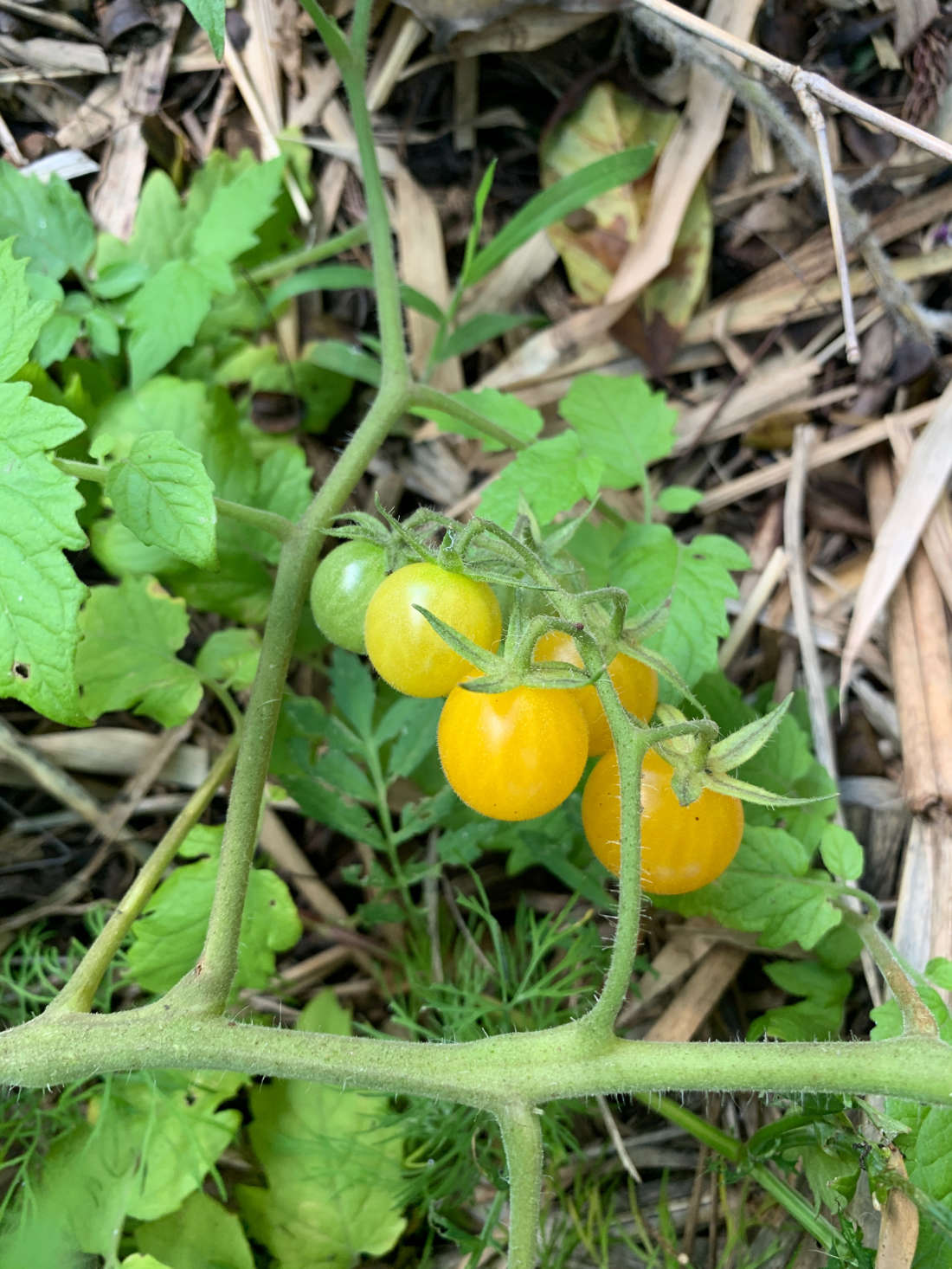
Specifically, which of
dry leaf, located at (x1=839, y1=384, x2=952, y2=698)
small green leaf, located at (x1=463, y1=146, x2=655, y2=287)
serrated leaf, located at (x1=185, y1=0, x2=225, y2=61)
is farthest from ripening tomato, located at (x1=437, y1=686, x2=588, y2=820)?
small green leaf, located at (x1=463, y1=146, x2=655, y2=287)

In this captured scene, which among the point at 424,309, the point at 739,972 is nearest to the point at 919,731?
the point at 739,972

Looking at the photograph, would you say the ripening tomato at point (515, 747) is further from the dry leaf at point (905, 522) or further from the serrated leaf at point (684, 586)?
the dry leaf at point (905, 522)

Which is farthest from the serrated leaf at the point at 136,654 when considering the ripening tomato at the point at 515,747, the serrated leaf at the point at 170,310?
the ripening tomato at the point at 515,747

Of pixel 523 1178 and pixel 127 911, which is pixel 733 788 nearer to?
pixel 523 1178

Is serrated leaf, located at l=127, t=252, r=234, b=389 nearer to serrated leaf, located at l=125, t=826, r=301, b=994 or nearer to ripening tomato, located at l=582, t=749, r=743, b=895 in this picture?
serrated leaf, located at l=125, t=826, r=301, b=994

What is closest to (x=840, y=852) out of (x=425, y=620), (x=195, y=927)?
(x=425, y=620)
